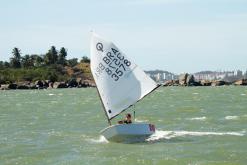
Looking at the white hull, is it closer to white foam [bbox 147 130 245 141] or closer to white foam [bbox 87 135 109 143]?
white foam [bbox 87 135 109 143]

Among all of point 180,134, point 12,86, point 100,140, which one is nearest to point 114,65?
point 100,140

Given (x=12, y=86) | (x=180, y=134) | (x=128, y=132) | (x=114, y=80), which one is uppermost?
(x=114, y=80)

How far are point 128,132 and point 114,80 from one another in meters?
3.04

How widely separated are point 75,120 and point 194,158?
2371 centimetres

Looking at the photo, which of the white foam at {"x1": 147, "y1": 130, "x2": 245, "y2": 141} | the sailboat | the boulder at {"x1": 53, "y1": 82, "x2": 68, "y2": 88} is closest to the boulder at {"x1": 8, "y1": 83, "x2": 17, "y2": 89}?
the boulder at {"x1": 53, "y1": 82, "x2": 68, "y2": 88}

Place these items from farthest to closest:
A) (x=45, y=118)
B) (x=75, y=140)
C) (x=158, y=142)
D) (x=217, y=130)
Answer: (x=45, y=118), (x=217, y=130), (x=75, y=140), (x=158, y=142)

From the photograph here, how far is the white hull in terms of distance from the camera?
31.6m

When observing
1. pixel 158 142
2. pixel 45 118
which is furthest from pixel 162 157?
pixel 45 118

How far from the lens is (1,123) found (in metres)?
47.9

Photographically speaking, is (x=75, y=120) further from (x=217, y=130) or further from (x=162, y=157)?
(x=162, y=157)

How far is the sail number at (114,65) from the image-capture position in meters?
32.8

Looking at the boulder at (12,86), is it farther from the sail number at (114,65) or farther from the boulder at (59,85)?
the sail number at (114,65)

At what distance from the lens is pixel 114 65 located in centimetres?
3300

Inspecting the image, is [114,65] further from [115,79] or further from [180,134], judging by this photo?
[180,134]
